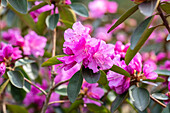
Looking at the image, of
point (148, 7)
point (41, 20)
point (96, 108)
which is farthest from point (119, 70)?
point (41, 20)

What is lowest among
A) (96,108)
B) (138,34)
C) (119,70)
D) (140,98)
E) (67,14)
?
(96,108)

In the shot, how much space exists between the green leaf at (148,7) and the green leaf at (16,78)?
1.84ft

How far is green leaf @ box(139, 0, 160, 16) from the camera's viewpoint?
79 centimetres

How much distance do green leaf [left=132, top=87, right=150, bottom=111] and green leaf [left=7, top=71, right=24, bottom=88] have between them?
1.50 feet

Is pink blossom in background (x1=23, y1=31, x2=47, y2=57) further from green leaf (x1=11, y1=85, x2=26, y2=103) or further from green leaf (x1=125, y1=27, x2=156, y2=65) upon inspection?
green leaf (x1=125, y1=27, x2=156, y2=65)

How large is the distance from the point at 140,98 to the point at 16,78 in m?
0.52

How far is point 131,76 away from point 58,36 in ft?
3.39

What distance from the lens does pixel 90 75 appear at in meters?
0.90

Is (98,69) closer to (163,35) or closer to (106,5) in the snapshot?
(163,35)

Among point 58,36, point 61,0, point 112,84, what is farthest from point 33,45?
point 112,84

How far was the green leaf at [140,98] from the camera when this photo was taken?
914 mm

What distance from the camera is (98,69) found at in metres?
0.91

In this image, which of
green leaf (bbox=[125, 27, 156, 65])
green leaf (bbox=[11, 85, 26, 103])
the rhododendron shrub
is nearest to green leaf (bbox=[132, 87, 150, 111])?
the rhododendron shrub

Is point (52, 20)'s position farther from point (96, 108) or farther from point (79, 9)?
point (96, 108)
